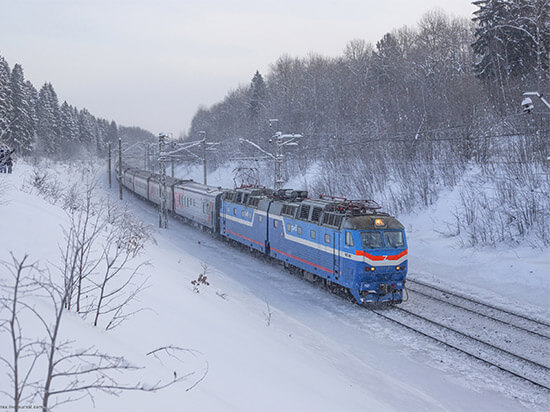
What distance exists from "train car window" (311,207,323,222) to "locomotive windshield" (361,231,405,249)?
8.45 feet

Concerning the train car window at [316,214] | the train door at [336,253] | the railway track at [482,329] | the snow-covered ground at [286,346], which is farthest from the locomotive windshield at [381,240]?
the train car window at [316,214]

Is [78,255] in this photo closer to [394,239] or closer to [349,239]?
[349,239]

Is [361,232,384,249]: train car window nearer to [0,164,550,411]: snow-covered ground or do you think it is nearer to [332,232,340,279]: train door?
[332,232,340,279]: train door

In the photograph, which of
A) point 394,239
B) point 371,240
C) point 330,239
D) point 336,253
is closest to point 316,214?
point 330,239

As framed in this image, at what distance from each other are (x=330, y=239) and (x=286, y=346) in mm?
6197

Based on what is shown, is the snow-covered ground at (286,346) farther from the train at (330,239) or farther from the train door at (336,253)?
the train door at (336,253)

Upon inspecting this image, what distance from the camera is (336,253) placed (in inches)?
643

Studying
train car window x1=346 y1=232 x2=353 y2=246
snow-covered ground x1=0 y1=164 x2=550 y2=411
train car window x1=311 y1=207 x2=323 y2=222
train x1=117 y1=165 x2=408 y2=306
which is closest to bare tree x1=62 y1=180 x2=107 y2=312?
snow-covered ground x1=0 y1=164 x2=550 y2=411

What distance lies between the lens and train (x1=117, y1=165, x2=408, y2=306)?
605 inches

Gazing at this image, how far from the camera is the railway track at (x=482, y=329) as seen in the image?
11305mm

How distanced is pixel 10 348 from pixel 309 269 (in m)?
13.8

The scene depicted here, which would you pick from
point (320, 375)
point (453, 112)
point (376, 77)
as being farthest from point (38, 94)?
point (320, 375)

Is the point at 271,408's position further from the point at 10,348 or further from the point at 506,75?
the point at 506,75

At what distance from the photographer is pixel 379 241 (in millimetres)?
15484
